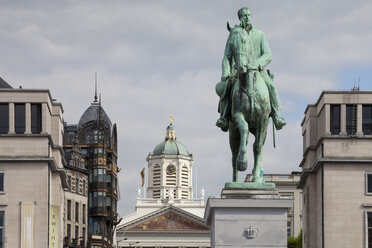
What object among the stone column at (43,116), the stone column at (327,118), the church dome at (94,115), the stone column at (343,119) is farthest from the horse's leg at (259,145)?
the church dome at (94,115)

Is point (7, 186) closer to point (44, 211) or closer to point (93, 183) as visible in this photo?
point (44, 211)

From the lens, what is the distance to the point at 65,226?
128750mm

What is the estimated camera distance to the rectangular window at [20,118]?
7781cm

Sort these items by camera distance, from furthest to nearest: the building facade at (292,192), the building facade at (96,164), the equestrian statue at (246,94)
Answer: the building facade at (96,164) < the building facade at (292,192) < the equestrian statue at (246,94)

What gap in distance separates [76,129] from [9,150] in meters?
77.3

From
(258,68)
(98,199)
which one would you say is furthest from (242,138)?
(98,199)

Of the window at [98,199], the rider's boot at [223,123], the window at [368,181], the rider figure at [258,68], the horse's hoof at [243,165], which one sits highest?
the window at [98,199]

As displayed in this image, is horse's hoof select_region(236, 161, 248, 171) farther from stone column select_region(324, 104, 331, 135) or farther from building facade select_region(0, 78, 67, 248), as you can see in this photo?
stone column select_region(324, 104, 331, 135)

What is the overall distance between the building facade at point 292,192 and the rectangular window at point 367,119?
2227 inches

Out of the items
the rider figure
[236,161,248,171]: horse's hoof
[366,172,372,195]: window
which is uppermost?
[366,172,372,195]: window

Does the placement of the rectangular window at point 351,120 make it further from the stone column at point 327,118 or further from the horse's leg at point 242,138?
the horse's leg at point 242,138

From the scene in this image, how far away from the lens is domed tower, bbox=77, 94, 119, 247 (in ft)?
499

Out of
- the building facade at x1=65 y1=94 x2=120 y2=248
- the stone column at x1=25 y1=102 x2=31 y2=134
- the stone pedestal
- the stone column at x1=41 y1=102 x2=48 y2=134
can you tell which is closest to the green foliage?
the building facade at x1=65 y1=94 x2=120 y2=248

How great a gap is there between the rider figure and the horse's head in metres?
0.24
